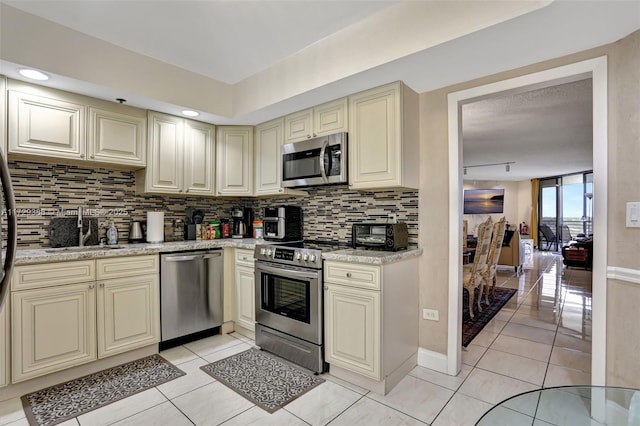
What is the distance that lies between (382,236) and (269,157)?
1.60 m

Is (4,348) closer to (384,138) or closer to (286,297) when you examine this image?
(286,297)

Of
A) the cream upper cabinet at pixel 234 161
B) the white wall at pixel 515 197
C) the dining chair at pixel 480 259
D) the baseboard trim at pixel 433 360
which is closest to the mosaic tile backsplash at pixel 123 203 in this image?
the cream upper cabinet at pixel 234 161

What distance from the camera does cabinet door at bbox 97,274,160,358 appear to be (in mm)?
2486

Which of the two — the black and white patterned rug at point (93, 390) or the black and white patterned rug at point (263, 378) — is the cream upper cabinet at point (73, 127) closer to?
the black and white patterned rug at point (93, 390)

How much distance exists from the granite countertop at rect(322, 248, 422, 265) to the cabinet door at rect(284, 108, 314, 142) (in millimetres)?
1206

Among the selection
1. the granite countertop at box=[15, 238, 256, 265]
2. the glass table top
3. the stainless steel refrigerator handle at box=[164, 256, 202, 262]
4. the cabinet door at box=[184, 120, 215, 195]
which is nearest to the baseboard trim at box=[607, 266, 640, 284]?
the glass table top

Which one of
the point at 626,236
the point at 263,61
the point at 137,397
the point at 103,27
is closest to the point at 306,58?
the point at 263,61

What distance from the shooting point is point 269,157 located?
136 inches

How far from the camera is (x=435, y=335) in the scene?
8.46 ft

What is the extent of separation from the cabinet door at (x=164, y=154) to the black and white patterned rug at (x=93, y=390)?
61.9 inches

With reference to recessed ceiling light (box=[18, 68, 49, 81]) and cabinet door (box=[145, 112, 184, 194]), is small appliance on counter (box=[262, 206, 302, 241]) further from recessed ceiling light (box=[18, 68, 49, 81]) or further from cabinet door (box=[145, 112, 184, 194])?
recessed ceiling light (box=[18, 68, 49, 81])

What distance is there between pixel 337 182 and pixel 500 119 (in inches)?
109

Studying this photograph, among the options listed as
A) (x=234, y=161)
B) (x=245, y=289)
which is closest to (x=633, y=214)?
(x=245, y=289)

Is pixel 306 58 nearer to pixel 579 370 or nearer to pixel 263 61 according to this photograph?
pixel 263 61
